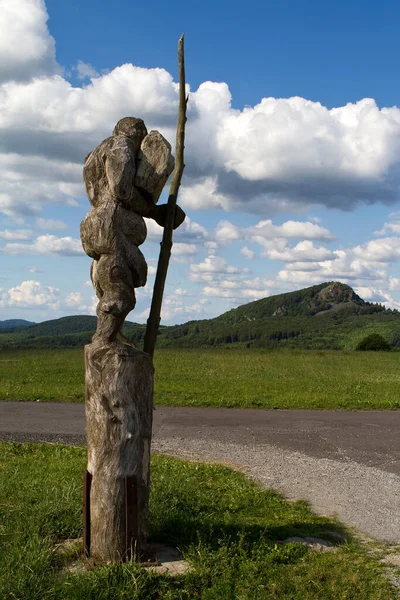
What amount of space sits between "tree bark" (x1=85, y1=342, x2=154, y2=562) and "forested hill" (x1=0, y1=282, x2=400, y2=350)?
65.8 m

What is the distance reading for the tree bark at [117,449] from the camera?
18.0ft

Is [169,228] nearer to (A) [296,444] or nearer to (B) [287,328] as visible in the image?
(A) [296,444]

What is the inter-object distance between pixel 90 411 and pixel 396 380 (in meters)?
20.5

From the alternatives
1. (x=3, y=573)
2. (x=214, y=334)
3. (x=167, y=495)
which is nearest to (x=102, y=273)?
(x=3, y=573)

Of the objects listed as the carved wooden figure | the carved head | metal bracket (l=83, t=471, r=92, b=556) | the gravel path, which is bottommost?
the gravel path

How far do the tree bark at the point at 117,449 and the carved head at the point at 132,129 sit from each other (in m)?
2.03

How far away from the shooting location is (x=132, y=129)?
610 centimetres

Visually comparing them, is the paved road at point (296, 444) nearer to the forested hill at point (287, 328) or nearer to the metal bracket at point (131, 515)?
the metal bracket at point (131, 515)

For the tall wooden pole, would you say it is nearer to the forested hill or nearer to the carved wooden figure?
the carved wooden figure

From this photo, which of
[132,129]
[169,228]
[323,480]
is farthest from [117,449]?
[323,480]

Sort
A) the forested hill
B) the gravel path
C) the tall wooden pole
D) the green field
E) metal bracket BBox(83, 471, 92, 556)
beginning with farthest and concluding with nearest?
the forested hill → the green field → the gravel path → the tall wooden pole → metal bracket BBox(83, 471, 92, 556)

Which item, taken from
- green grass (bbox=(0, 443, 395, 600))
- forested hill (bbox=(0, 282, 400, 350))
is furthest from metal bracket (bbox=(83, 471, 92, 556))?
forested hill (bbox=(0, 282, 400, 350))

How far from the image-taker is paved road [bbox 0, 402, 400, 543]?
26.9 feet

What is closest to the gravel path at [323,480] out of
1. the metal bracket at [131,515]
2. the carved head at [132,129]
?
the metal bracket at [131,515]
